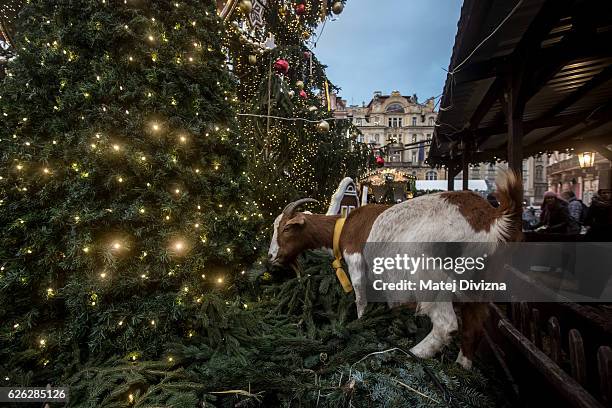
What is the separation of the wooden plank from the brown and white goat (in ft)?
1.05

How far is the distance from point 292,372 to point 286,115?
18.3 ft

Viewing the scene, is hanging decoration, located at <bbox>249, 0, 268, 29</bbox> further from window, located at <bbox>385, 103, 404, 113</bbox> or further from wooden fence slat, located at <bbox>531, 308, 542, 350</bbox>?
window, located at <bbox>385, 103, 404, 113</bbox>

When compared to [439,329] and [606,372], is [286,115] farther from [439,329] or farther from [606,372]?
[606,372]

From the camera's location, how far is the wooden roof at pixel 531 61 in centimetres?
286

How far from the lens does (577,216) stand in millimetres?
7797

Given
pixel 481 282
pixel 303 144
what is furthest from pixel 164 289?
pixel 303 144

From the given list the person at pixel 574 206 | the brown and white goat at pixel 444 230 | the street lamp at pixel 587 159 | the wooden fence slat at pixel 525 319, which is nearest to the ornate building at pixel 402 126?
the street lamp at pixel 587 159

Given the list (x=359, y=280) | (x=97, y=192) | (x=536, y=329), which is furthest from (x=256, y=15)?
(x=536, y=329)

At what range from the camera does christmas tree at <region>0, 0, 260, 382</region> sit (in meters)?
2.17

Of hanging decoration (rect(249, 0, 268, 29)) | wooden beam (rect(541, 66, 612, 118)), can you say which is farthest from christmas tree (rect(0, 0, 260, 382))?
wooden beam (rect(541, 66, 612, 118))

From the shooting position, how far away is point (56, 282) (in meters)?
2.24

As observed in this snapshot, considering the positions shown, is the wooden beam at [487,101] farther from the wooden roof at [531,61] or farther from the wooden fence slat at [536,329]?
the wooden fence slat at [536,329]

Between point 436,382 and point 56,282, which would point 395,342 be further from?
point 56,282

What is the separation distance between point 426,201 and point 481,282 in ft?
2.25
